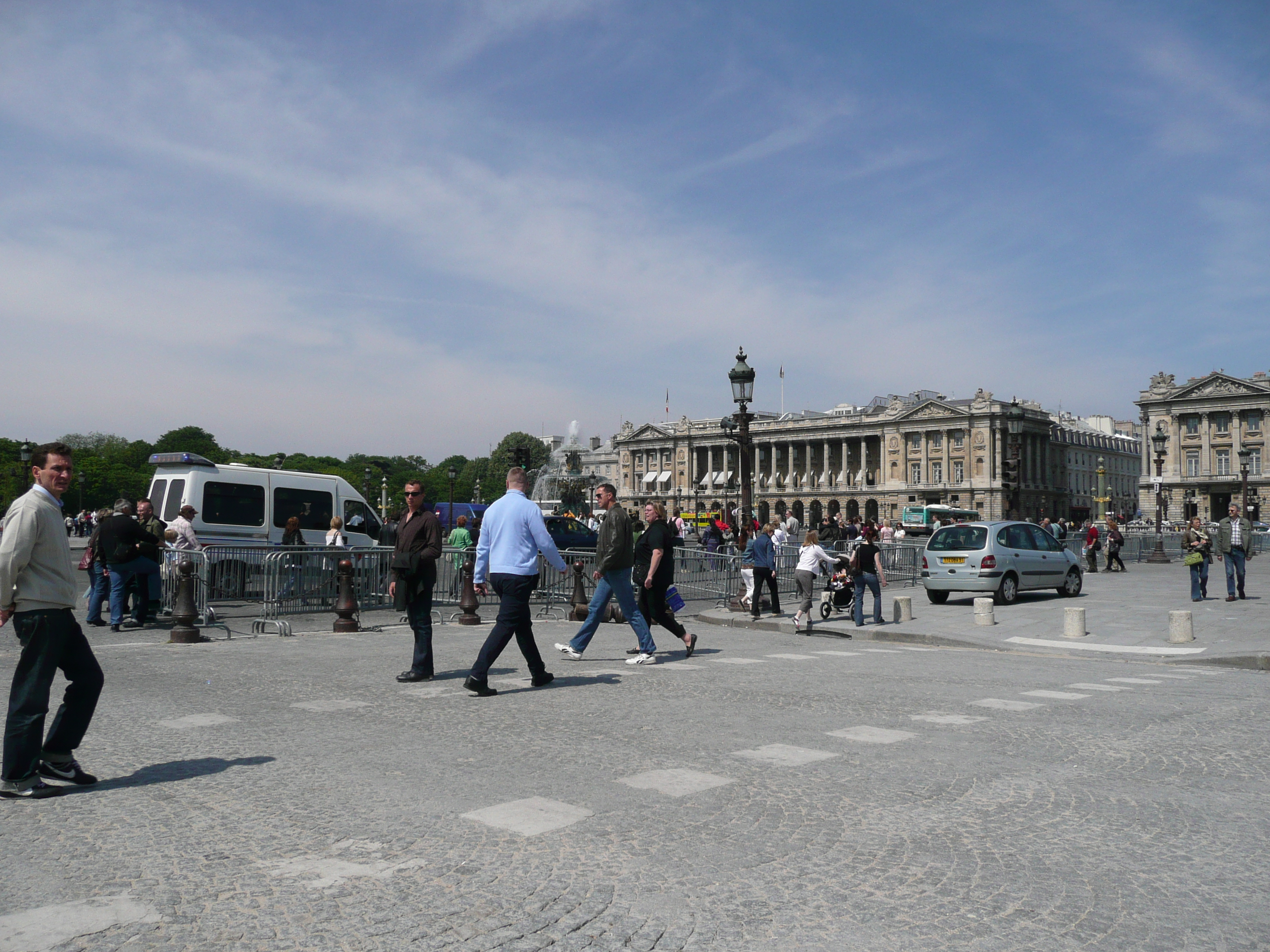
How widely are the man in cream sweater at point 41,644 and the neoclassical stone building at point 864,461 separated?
104 metres

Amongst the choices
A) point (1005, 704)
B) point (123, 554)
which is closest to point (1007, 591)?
point (1005, 704)

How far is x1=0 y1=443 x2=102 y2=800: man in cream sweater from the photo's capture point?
16.9 ft

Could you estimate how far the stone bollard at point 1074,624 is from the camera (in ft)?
46.4

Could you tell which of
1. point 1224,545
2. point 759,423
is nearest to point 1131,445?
point 759,423

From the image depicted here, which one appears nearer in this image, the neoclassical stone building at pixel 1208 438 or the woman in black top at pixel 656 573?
the woman in black top at pixel 656 573

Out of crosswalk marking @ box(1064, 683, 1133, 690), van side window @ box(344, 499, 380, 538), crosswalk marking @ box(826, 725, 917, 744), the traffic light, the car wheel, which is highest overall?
the traffic light

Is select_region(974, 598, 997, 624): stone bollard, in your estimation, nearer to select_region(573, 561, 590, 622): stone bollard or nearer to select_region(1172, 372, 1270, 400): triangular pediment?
select_region(573, 561, 590, 622): stone bollard

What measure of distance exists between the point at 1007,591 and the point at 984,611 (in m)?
4.27

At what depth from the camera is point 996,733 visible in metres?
6.99

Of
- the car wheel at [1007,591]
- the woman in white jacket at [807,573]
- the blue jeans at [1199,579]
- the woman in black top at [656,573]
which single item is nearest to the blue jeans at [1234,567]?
the blue jeans at [1199,579]

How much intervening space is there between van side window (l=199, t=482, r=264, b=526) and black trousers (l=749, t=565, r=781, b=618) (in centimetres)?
1027

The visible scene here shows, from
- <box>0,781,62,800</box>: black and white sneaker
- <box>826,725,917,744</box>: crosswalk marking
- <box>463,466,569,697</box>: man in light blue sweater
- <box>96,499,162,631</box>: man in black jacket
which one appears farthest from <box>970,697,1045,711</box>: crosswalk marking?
<box>96,499,162,631</box>: man in black jacket

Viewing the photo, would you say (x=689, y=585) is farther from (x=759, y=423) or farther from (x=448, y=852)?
(x=759, y=423)

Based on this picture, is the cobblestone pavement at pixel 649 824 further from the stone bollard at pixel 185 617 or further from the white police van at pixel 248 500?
the white police van at pixel 248 500
